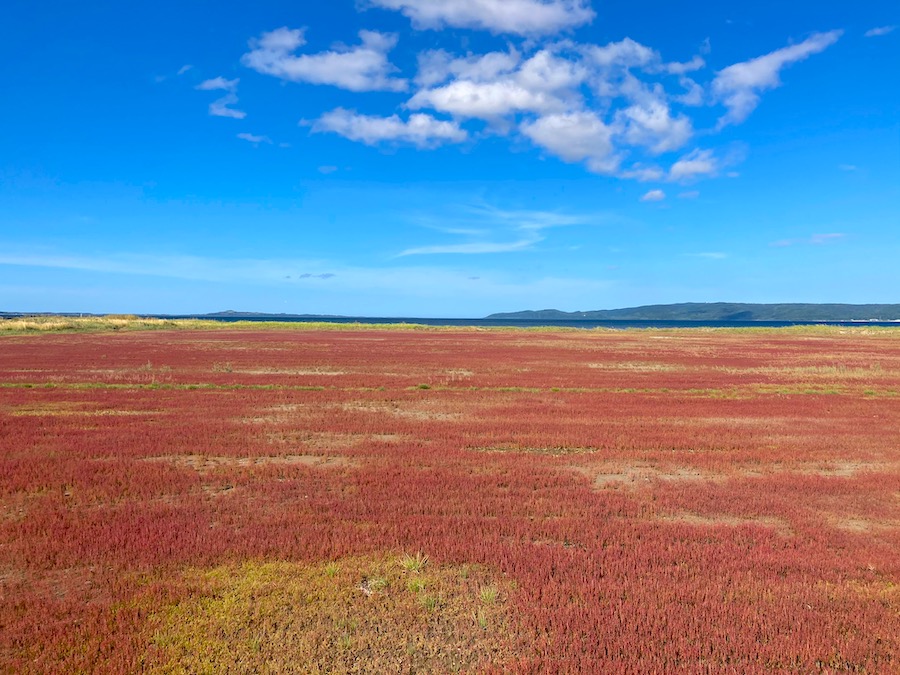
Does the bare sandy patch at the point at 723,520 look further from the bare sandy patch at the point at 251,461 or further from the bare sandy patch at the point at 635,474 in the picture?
the bare sandy patch at the point at 251,461

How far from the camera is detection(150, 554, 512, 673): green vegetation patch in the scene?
235 inches

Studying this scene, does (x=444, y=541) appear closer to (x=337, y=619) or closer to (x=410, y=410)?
(x=337, y=619)

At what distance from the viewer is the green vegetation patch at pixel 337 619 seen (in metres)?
5.98

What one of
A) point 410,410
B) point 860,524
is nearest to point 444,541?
point 860,524

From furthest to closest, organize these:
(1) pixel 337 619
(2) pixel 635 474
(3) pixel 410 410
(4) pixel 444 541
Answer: (3) pixel 410 410 → (2) pixel 635 474 → (4) pixel 444 541 → (1) pixel 337 619

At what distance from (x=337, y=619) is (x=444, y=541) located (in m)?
2.63

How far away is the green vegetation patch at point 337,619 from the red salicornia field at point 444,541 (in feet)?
0.09

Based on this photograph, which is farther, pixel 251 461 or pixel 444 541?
pixel 251 461

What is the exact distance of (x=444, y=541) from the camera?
906 centimetres

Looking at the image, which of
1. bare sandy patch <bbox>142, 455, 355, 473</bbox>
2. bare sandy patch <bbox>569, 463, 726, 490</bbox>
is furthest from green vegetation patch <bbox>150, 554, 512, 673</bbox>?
bare sandy patch <bbox>142, 455, 355, 473</bbox>

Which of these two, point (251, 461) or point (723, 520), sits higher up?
point (251, 461)

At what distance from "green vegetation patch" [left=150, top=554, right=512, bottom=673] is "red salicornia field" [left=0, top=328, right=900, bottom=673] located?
29mm

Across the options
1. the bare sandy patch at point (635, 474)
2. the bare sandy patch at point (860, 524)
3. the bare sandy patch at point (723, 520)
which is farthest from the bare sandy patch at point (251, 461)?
the bare sandy patch at point (860, 524)

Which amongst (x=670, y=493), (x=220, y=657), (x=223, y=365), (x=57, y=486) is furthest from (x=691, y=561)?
(x=223, y=365)
